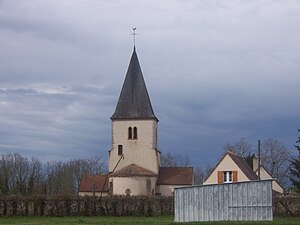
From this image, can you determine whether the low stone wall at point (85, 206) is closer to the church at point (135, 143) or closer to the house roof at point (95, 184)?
the church at point (135, 143)

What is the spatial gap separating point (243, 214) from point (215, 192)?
204 centimetres

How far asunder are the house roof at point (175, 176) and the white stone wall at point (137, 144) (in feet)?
6.06

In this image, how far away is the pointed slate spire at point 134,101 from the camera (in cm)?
7488

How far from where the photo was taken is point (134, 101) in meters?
75.1

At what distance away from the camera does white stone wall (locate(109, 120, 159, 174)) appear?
73.9 m

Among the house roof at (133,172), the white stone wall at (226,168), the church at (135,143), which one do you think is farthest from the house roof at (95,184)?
the white stone wall at (226,168)

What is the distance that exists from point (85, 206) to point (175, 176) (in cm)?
2740

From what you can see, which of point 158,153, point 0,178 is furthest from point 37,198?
point 158,153

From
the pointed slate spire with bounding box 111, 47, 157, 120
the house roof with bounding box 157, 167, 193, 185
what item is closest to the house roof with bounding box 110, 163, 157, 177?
the house roof with bounding box 157, 167, 193, 185

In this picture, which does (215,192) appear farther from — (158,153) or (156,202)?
(158,153)

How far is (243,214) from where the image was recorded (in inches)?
1382

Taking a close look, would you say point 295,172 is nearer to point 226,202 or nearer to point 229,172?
point 229,172

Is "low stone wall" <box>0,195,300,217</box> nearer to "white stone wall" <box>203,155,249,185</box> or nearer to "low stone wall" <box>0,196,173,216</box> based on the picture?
"low stone wall" <box>0,196,173,216</box>

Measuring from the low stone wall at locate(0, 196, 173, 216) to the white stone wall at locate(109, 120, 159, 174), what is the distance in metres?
24.5
